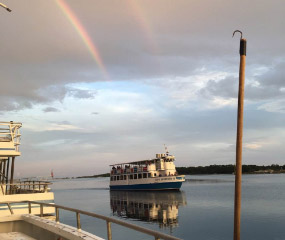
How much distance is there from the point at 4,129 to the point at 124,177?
85.0m

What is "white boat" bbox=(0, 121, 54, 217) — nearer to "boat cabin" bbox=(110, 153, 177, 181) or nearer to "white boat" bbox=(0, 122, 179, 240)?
"white boat" bbox=(0, 122, 179, 240)

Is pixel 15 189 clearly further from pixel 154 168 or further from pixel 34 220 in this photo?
pixel 154 168

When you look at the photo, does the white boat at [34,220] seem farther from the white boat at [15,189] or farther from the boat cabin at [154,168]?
the boat cabin at [154,168]

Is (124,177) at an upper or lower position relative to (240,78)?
lower

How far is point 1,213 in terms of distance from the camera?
17078 millimetres

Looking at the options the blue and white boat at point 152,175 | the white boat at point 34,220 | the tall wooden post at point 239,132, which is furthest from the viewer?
the blue and white boat at point 152,175

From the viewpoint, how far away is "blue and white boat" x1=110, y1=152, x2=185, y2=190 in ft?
298

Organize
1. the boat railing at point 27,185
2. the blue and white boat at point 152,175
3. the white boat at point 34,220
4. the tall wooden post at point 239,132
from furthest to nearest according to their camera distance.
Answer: the blue and white boat at point 152,175, the boat railing at point 27,185, the tall wooden post at point 239,132, the white boat at point 34,220

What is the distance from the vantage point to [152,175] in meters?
93.1

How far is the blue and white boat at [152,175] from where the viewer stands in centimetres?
9075

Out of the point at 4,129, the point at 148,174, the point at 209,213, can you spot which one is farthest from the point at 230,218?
the point at 148,174

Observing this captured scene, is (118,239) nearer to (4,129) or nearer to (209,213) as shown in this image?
(4,129)

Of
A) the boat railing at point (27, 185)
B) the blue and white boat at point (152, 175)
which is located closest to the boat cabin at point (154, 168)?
the blue and white boat at point (152, 175)

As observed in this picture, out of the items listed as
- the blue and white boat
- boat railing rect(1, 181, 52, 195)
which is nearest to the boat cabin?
the blue and white boat
